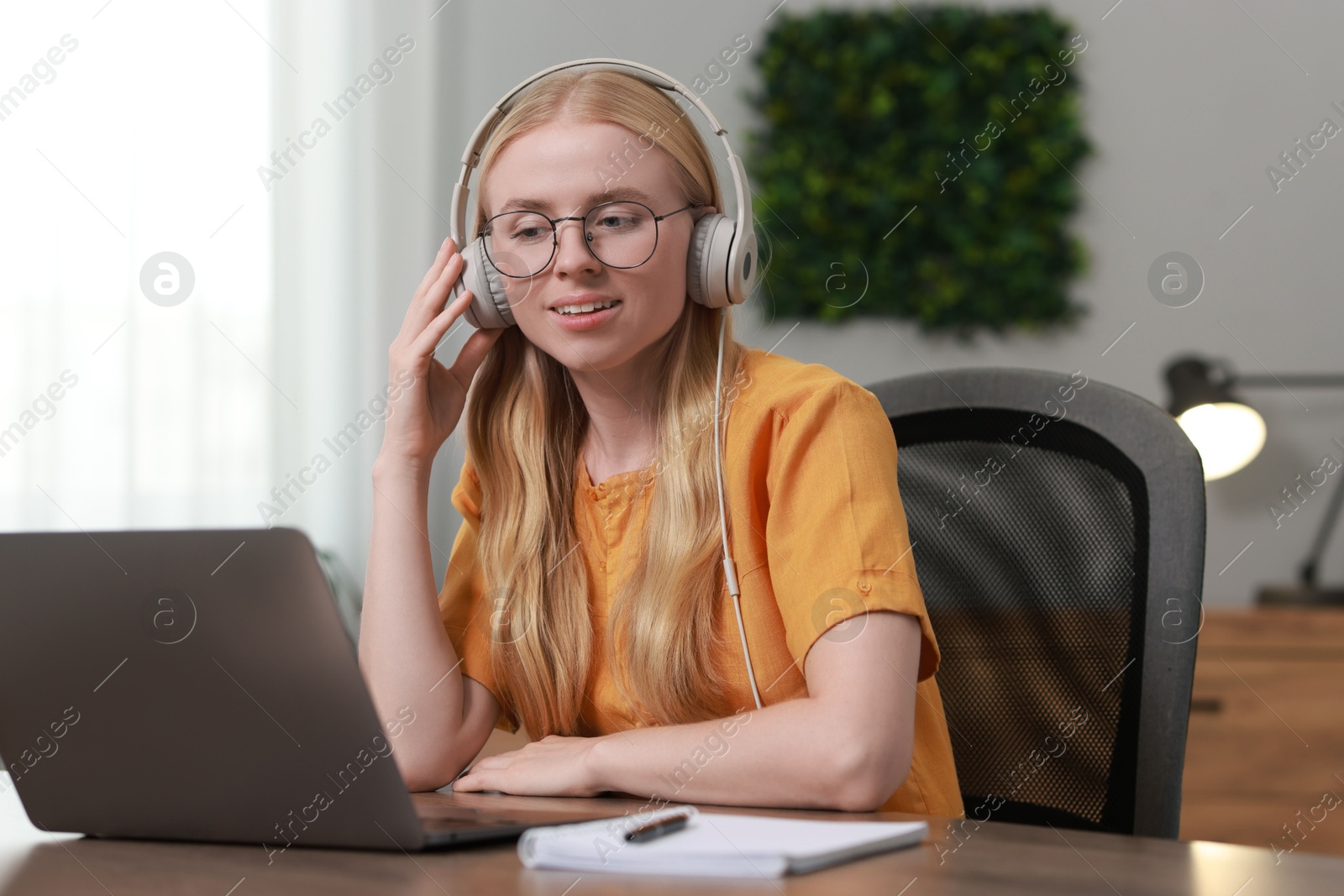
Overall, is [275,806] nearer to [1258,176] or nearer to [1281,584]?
[1281,584]

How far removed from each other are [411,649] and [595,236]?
44 centimetres

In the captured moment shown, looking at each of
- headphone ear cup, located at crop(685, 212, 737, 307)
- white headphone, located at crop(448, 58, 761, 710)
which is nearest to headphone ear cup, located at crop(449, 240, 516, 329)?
white headphone, located at crop(448, 58, 761, 710)

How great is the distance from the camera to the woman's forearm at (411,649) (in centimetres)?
106

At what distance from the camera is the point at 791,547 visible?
38.0 inches

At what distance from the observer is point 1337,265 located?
2682mm

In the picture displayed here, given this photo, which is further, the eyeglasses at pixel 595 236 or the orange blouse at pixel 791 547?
the eyeglasses at pixel 595 236

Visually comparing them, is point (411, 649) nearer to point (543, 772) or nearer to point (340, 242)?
point (543, 772)

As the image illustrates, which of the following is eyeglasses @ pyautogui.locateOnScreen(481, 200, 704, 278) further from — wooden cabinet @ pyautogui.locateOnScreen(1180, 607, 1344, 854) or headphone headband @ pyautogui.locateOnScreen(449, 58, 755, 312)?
wooden cabinet @ pyautogui.locateOnScreen(1180, 607, 1344, 854)

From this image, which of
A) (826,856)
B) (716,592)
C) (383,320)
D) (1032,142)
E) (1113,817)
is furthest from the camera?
(1032,142)

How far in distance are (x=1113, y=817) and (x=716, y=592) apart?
392 mm

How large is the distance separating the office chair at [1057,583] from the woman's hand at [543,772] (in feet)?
1.34

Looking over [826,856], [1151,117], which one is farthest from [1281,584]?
[826,856]

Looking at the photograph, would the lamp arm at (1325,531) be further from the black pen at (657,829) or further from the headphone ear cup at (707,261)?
the black pen at (657,829)

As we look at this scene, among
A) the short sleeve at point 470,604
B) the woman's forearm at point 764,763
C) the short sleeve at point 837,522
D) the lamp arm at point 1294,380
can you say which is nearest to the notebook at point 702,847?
the woman's forearm at point 764,763
